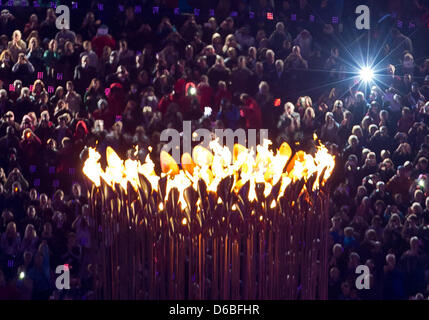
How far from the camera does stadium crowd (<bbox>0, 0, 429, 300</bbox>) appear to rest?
6.29 m

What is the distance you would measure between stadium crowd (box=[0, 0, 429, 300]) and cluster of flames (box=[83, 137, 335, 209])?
243 centimetres

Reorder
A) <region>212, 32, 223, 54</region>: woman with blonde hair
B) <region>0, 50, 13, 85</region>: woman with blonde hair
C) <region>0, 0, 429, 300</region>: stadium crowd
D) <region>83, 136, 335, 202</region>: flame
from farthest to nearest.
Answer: <region>212, 32, 223, 54</region>: woman with blonde hair → <region>0, 50, 13, 85</region>: woman with blonde hair → <region>0, 0, 429, 300</region>: stadium crowd → <region>83, 136, 335, 202</region>: flame

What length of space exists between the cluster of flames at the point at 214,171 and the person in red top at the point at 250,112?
95.3 inches

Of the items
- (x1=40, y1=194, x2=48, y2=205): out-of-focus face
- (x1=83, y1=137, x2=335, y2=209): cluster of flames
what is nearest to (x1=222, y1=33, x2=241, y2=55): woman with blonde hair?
(x1=40, y1=194, x2=48, y2=205): out-of-focus face

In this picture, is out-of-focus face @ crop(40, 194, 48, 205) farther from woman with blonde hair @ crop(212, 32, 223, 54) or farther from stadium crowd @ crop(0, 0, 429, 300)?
woman with blonde hair @ crop(212, 32, 223, 54)

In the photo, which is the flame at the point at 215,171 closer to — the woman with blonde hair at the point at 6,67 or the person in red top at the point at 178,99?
the person in red top at the point at 178,99

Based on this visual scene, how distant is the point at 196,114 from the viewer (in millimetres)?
6410

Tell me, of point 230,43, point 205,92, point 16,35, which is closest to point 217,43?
point 230,43

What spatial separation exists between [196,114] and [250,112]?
491mm

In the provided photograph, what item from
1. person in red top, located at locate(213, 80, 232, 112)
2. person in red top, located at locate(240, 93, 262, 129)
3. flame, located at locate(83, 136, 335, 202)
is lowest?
flame, located at locate(83, 136, 335, 202)

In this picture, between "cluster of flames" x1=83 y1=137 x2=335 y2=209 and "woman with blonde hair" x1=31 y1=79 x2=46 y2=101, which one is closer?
"cluster of flames" x1=83 y1=137 x2=335 y2=209

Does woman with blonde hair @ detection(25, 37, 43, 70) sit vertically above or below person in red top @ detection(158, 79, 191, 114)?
above
